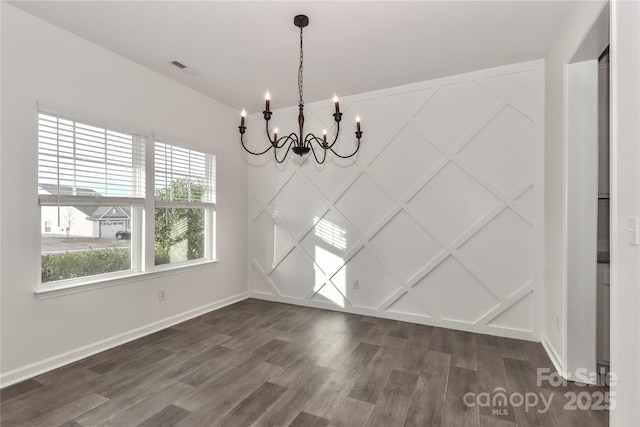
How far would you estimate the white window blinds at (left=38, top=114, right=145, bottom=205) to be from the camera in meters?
2.54

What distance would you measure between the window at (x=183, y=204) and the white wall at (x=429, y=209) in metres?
0.94

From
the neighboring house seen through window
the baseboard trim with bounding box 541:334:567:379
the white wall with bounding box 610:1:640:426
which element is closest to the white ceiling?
the neighboring house seen through window

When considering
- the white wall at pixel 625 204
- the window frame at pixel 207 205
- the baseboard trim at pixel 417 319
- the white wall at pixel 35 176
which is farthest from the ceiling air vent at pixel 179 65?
the white wall at pixel 625 204

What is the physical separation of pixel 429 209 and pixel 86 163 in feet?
11.0

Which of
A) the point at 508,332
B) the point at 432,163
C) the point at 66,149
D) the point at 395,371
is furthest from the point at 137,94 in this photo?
the point at 508,332

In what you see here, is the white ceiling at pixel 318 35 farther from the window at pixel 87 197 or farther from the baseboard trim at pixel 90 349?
the baseboard trim at pixel 90 349

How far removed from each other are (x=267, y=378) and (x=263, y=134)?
3256mm

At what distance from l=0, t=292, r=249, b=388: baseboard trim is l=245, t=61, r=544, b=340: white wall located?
1275 millimetres

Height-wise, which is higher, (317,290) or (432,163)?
(432,163)

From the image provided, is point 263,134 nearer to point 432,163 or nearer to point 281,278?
point 281,278

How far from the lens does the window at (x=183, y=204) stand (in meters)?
3.53

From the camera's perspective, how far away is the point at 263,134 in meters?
4.60

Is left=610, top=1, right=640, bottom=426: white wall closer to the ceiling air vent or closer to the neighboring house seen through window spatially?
the ceiling air vent

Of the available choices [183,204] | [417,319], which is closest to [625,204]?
[417,319]
